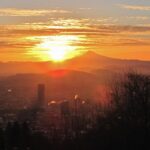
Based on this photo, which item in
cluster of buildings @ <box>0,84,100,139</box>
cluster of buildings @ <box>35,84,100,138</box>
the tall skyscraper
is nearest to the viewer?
cluster of buildings @ <box>35,84,100,138</box>

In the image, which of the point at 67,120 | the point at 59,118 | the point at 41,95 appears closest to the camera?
the point at 67,120

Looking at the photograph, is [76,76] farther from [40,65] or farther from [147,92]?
[147,92]

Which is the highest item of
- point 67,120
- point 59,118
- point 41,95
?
point 41,95

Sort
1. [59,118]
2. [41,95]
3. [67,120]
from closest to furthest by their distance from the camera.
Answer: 1. [67,120]
2. [59,118]
3. [41,95]

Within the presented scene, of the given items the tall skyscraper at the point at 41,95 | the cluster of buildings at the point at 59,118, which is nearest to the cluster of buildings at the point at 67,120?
the cluster of buildings at the point at 59,118

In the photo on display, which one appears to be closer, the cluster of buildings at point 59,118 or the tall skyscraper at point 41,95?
the cluster of buildings at point 59,118

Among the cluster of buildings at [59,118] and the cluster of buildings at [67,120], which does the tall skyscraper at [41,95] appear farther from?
the cluster of buildings at [67,120]

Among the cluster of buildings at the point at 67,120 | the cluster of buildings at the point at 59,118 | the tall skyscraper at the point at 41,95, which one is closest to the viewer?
the cluster of buildings at the point at 67,120

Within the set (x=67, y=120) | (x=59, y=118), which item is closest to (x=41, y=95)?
(x=59, y=118)

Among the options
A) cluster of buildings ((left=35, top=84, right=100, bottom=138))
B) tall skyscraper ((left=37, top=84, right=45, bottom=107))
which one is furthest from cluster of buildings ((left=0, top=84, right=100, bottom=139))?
tall skyscraper ((left=37, top=84, right=45, bottom=107))

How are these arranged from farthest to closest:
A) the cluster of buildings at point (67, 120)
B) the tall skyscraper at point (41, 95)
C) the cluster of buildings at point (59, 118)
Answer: the tall skyscraper at point (41, 95)
the cluster of buildings at point (59, 118)
the cluster of buildings at point (67, 120)

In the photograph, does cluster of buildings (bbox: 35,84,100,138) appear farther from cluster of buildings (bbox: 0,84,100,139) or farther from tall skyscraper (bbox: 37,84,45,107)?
tall skyscraper (bbox: 37,84,45,107)

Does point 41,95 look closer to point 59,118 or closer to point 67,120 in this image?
point 59,118
